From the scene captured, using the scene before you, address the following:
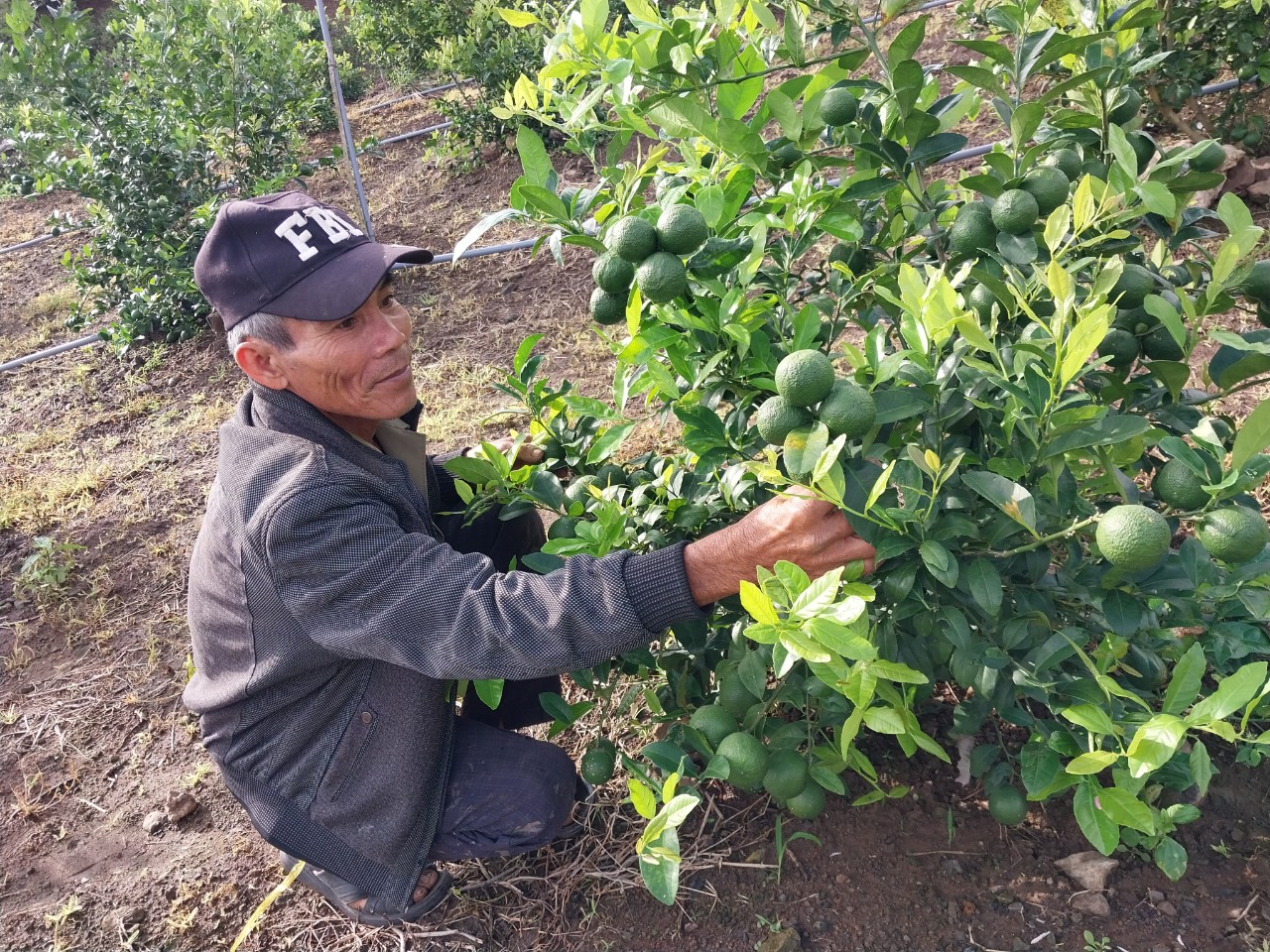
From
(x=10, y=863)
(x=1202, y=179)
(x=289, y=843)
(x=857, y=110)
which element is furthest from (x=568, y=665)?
(x=10, y=863)

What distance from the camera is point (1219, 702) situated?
46.7 inches

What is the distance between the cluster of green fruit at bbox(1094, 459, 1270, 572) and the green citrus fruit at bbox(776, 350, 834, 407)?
36 centimetres

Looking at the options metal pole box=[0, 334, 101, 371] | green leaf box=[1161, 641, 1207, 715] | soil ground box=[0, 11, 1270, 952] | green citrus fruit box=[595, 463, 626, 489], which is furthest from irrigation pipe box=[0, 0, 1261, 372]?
green leaf box=[1161, 641, 1207, 715]

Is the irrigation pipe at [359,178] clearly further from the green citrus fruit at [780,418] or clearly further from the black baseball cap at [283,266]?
the green citrus fruit at [780,418]

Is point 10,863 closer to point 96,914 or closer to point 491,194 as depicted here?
point 96,914

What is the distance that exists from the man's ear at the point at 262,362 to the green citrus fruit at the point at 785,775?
3.69ft

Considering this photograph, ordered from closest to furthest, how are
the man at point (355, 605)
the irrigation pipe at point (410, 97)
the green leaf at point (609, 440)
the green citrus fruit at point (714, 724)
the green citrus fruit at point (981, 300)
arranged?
the green citrus fruit at point (981, 300)
the man at point (355, 605)
the green citrus fruit at point (714, 724)
the green leaf at point (609, 440)
the irrigation pipe at point (410, 97)

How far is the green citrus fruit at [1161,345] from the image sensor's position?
4.79 ft

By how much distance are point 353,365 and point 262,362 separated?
0.17 metres

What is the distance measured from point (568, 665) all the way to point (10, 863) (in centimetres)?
184

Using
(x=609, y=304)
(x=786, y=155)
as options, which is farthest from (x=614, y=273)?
Answer: (x=786, y=155)

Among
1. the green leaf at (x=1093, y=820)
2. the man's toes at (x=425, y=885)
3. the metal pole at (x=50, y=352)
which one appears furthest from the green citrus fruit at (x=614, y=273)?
the metal pole at (x=50, y=352)

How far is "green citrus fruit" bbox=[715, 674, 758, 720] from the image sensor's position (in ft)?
5.43

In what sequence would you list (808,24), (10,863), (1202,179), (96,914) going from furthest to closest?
1. (10,863)
2. (96,914)
3. (808,24)
4. (1202,179)
